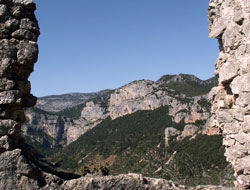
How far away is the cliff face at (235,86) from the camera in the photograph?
4.93 m

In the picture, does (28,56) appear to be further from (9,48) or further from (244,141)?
(244,141)

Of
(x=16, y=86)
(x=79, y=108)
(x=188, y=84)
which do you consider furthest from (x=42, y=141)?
(x=16, y=86)

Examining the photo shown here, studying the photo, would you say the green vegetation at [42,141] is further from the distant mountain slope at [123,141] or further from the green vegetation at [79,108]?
the green vegetation at [79,108]

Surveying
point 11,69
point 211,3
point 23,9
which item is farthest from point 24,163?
point 211,3

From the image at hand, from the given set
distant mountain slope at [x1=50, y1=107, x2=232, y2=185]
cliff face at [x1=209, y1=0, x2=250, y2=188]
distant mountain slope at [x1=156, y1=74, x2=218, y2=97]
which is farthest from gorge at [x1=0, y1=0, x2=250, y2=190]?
distant mountain slope at [x1=156, y1=74, x2=218, y2=97]

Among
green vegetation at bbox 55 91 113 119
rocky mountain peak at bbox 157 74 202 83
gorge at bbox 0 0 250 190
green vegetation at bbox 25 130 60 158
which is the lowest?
green vegetation at bbox 25 130 60 158

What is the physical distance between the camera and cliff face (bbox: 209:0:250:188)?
4.93m

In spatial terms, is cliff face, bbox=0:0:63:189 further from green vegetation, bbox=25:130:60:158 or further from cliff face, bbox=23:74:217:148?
green vegetation, bbox=25:130:60:158

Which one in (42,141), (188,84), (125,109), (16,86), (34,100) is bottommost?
(42,141)

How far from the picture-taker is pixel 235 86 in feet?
17.0

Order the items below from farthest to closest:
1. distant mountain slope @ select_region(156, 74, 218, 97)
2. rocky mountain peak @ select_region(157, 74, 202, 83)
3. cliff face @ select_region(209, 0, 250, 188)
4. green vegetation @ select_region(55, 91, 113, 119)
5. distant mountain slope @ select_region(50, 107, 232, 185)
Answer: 1. green vegetation @ select_region(55, 91, 113, 119)
2. rocky mountain peak @ select_region(157, 74, 202, 83)
3. distant mountain slope @ select_region(156, 74, 218, 97)
4. distant mountain slope @ select_region(50, 107, 232, 185)
5. cliff face @ select_region(209, 0, 250, 188)

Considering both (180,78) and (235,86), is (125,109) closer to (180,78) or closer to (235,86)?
(180,78)

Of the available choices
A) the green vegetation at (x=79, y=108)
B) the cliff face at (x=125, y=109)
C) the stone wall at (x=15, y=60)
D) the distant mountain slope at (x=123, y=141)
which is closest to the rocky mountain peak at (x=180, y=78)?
the cliff face at (x=125, y=109)

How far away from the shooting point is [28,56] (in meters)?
5.21
